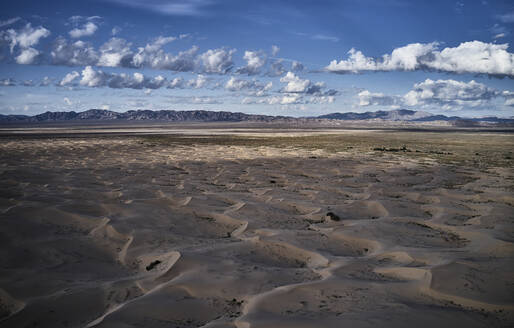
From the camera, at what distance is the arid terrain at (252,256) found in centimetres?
274

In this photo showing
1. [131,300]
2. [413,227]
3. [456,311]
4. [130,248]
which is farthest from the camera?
[413,227]

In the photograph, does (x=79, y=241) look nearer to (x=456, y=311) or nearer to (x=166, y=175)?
(x=456, y=311)

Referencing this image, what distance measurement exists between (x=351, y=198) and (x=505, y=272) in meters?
3.86

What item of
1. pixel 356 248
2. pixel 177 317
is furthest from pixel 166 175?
pixel 177 317

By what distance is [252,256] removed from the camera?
398cm

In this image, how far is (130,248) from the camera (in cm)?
425

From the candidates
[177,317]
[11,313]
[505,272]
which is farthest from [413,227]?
[11,313]

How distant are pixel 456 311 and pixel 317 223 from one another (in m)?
2.77

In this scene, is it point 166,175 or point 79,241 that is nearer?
point 79,241

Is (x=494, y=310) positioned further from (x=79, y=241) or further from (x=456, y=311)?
(x=79, y=241)

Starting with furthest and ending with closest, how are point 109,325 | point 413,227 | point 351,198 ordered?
point 351,198 < point 413,227 < point 109,325

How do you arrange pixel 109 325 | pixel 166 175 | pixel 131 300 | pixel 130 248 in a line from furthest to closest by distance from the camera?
pixel 166 175 < pixel 130 248 < pixel 131 300 < pixel 109 325

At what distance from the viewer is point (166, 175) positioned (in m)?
10.2

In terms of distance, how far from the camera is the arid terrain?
8.98 ft
